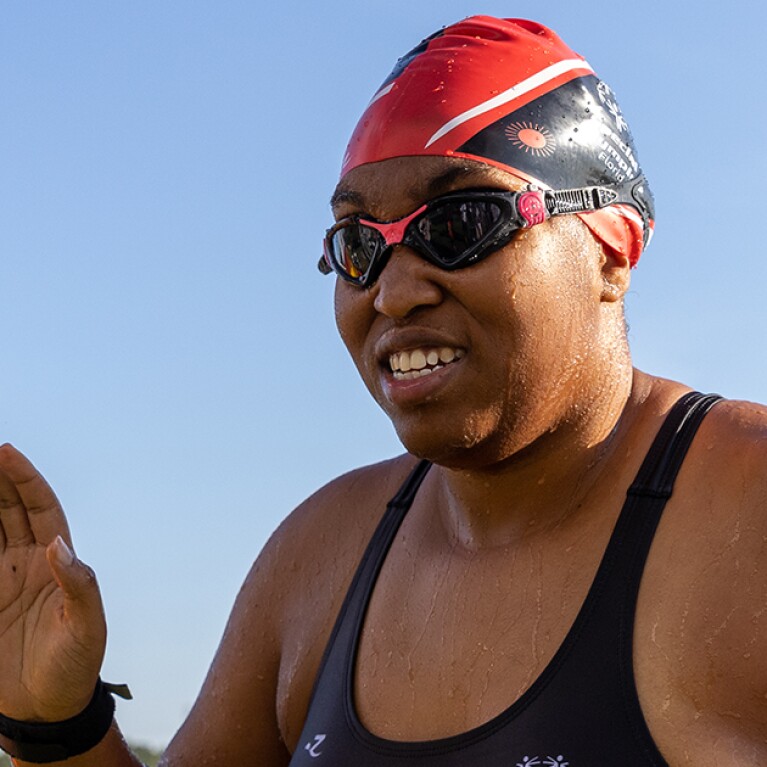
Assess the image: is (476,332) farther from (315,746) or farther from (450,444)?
(315,746)

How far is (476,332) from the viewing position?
333 cm

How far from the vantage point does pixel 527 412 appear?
11.1 feet

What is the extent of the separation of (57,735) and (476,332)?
164 centimetres

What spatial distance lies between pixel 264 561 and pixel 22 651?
78 cm

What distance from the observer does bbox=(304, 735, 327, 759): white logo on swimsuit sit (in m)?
3.47

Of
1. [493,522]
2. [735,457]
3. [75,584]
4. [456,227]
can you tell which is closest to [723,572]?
[735,457]

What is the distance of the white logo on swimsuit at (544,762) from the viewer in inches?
119

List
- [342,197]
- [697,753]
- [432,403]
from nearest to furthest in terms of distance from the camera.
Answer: [697,753] < [432,403] < [342,197]

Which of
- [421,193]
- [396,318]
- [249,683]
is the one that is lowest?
[249,683]

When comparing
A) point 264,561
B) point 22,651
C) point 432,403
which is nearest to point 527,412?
point 432,403

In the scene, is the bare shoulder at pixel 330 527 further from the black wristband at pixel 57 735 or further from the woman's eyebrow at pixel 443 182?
the woman's eyebrow at pixel 443 182

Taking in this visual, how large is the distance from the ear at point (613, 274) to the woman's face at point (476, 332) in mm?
71

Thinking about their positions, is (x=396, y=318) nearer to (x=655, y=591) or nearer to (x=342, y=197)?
(x=342, y=197)

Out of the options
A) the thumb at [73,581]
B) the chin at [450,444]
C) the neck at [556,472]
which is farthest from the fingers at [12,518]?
the neck at [556,472]
